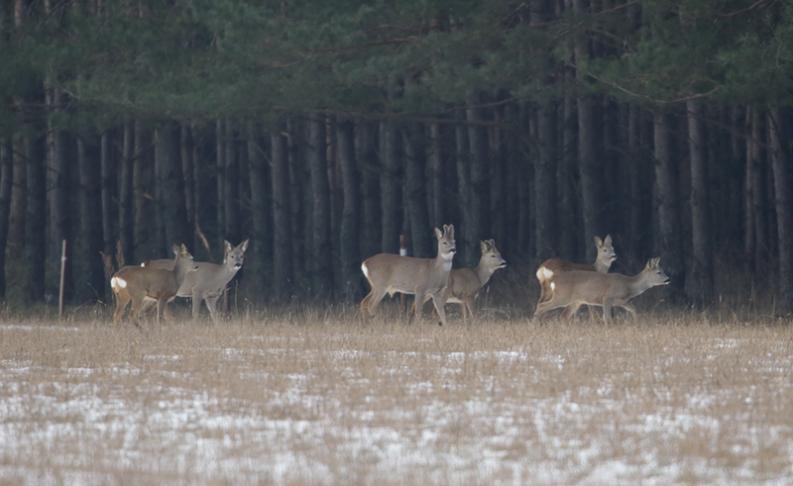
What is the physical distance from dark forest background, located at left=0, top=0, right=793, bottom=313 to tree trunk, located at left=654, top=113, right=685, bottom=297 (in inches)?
1.6

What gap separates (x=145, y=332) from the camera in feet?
61.4

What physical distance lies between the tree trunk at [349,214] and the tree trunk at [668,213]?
24.3ft

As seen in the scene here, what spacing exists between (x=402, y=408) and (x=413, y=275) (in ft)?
37.0

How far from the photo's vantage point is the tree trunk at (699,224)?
24.4m

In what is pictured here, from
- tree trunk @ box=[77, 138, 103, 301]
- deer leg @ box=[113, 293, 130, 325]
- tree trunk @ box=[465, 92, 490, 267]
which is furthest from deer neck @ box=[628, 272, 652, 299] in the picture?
tree trunk @ box=[77, 138, 103, 301]

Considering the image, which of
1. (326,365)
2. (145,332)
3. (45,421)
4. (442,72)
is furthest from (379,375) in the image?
(442,72)

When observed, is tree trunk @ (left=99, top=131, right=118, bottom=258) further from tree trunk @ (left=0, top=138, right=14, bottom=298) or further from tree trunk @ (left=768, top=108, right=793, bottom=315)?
tree trunk @ (left=768, top=108, right=793, bottom=315)

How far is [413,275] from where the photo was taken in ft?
73.2

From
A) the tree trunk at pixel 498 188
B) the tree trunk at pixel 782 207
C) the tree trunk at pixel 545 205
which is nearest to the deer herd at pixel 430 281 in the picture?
the tree trunk at pixel 782 207

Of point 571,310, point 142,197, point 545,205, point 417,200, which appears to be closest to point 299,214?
point 142,197

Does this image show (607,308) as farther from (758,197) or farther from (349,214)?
(349,214)

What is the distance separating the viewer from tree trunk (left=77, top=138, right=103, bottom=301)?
31875mm

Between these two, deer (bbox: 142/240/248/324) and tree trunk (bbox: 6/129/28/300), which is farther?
tree trunk (bbox: 6/129/28/300)

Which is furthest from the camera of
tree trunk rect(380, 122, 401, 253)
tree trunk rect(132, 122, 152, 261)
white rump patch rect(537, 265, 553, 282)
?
tree trunk rect(132, 122, 152, 261)
